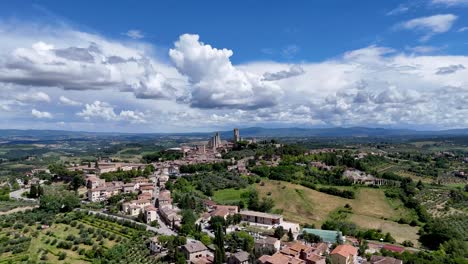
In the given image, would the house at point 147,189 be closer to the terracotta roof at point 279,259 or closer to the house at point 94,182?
the house at point 94,182

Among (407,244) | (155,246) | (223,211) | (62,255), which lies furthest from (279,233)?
(62,255)

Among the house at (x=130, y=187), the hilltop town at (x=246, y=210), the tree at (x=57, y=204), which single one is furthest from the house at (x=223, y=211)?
the tree at (x=57, y=204)

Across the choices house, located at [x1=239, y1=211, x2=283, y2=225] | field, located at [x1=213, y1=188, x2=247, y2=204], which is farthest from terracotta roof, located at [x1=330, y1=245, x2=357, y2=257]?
field, located at [x1=213, y1=188, x2=247, y2=204]

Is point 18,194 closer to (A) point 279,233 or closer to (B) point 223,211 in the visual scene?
(B) point 223,211

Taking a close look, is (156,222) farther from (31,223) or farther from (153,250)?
(31,223)

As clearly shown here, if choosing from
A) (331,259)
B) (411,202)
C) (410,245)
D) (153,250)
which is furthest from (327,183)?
(153,250)

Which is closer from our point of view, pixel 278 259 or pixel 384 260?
pixel 278 259

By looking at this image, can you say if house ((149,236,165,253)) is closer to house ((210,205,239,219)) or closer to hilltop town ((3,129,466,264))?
hilltop town ((3,129,466,264))
